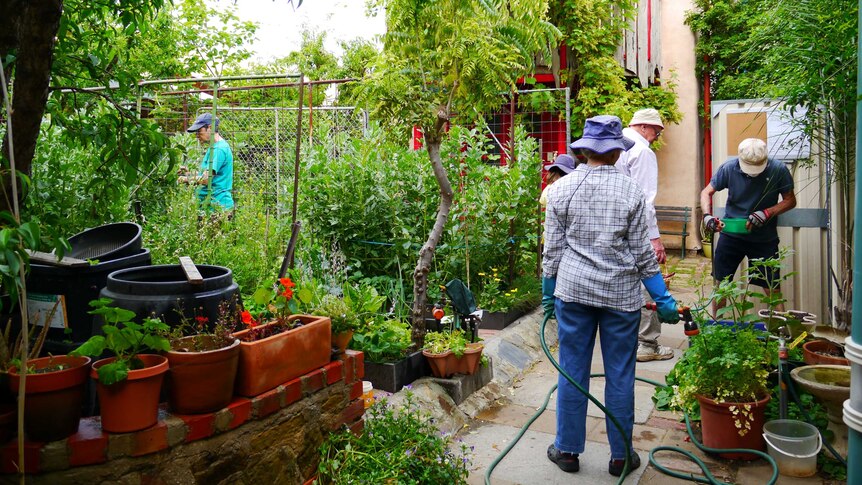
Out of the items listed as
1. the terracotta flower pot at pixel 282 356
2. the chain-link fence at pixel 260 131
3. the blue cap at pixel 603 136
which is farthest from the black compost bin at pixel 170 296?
the chain-link fence at pixel 260 131

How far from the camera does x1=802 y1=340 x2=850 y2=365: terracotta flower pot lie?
3.93 meters

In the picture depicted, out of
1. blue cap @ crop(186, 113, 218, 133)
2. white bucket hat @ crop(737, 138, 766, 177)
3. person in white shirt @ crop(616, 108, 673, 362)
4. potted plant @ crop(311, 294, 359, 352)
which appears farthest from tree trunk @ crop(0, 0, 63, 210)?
blue cap @ crop(186, 113, 218, 133)

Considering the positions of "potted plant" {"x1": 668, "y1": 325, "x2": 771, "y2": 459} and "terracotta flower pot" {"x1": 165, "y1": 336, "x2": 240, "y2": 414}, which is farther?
"potted plant" {"x1": 668, "y1": 325, "x2": 771, "y2": 459}

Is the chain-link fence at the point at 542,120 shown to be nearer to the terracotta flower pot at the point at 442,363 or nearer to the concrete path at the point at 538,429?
the concrete path at the point at 538,429

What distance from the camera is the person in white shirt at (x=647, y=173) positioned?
17.6 feet

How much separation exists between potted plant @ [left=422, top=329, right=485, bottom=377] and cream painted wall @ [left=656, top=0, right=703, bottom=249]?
940 cm

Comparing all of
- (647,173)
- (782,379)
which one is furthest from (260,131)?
(782,379)

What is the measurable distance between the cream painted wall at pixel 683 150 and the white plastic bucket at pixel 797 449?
986 centimetres

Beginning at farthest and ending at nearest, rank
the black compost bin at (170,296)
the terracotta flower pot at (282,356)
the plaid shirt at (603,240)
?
the plaid shirt at (603,240)
the terracotta flower pot at (282,356)
the black compost bin at (170,296)

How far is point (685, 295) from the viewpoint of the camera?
352 inches

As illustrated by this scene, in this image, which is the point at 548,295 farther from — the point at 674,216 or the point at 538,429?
the point at 674,216

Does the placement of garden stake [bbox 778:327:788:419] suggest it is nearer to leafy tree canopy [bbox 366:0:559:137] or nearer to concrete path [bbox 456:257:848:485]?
concrete path [bbox 456:257:848:485]

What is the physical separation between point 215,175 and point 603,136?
4.65 m

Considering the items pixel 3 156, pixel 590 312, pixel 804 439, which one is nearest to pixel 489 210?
pixel 590 312
